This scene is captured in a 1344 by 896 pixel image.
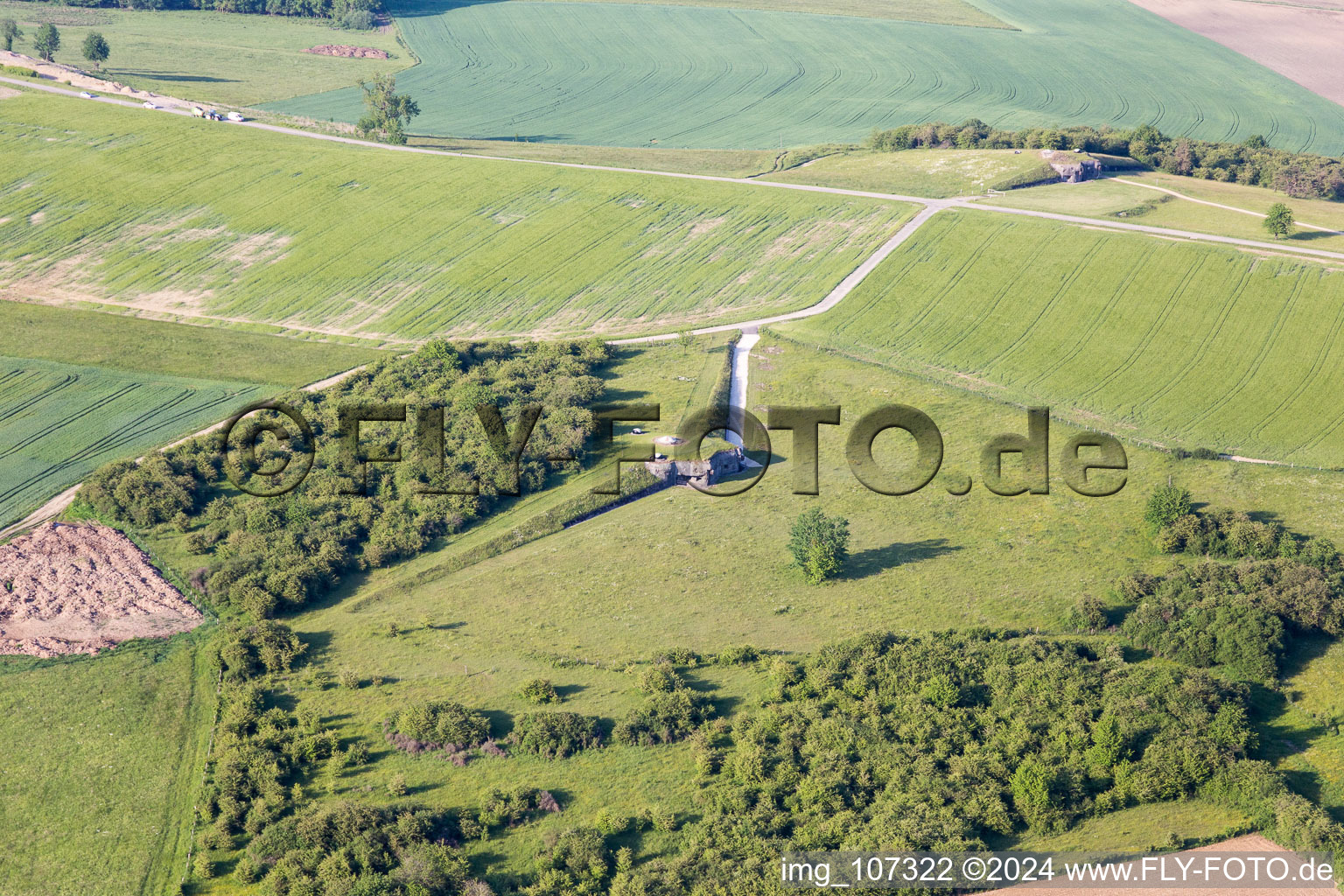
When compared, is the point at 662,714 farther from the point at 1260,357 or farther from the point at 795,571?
the point at 1260,357

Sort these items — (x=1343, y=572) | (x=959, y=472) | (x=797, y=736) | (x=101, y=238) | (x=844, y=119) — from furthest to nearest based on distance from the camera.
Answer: (x=844, y=119) → (x=101, y=238) → (x=959, y=472) → (x=1343, y=572) → (x=797, y=736)

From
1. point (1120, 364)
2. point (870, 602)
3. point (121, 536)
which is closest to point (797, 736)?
point (870, 602)

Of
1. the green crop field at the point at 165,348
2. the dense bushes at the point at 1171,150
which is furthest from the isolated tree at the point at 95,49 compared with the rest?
the dense bushes at the point at 1171,150

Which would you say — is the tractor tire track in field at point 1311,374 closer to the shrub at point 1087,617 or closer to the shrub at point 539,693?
the shrub at point 1087,617

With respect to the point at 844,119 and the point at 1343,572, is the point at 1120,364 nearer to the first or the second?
the point at 1343,572

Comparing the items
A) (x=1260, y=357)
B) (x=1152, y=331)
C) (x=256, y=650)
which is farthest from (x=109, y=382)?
(x=1260, y=357)

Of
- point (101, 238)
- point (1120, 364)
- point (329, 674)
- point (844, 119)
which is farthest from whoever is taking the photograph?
point (844, 119)
